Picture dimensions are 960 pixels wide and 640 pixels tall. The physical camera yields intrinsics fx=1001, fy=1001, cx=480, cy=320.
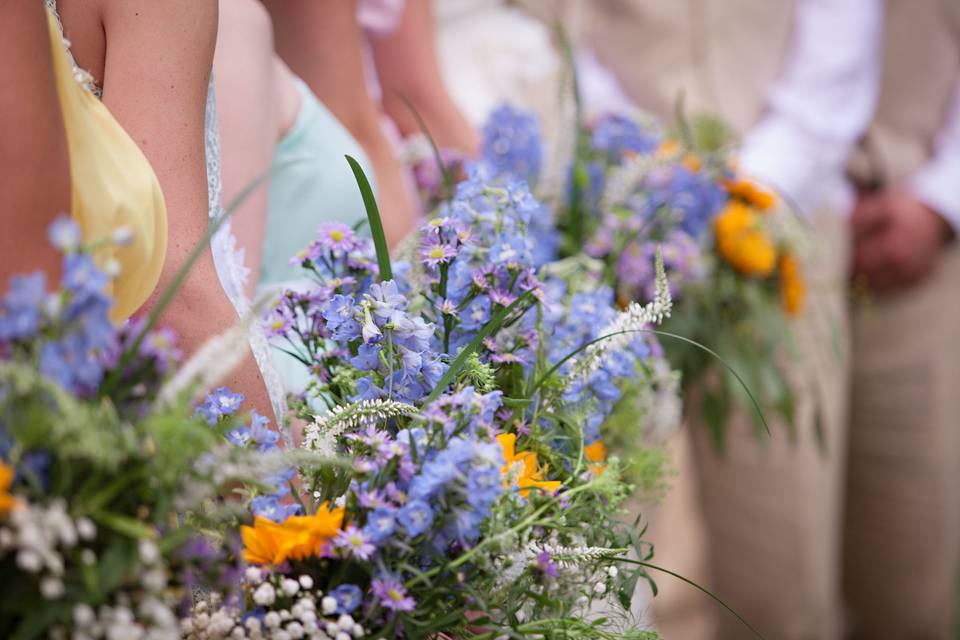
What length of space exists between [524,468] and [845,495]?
2.19 meters

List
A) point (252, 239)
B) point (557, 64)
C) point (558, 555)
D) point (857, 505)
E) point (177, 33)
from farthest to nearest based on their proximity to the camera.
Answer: point (857, 505), point (557, 64), point (252, 239), point (177, 33), point (558, 555)

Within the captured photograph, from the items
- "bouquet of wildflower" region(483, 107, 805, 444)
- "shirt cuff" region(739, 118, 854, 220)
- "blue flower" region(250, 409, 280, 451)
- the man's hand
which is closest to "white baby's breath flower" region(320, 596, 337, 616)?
"blue flower" region(250, 409, 280, 451)

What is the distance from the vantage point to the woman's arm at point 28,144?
534 mm

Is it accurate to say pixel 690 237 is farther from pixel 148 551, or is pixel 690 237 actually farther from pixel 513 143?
pixel 148 551

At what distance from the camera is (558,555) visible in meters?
0.58

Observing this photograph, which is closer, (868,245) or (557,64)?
(557,64)

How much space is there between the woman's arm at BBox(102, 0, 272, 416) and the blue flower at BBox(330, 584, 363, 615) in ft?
0.74

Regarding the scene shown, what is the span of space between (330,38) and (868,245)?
158cm

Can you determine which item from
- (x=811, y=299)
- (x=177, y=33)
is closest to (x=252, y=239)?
(x=177, y=33)

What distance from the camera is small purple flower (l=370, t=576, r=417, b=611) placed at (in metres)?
0.50

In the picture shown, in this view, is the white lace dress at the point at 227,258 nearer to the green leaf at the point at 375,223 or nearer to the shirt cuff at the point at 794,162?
the green leaf at the point at 375,223

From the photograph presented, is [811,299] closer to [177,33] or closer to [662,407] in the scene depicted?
[662,407]

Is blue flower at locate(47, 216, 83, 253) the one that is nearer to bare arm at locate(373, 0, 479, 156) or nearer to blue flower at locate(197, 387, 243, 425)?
blue flower at locate(197, 387, 243, 425)

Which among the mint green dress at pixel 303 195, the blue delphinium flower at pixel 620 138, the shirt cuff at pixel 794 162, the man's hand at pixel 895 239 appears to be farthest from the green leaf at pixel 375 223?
the man's hand at pixel 895 239
